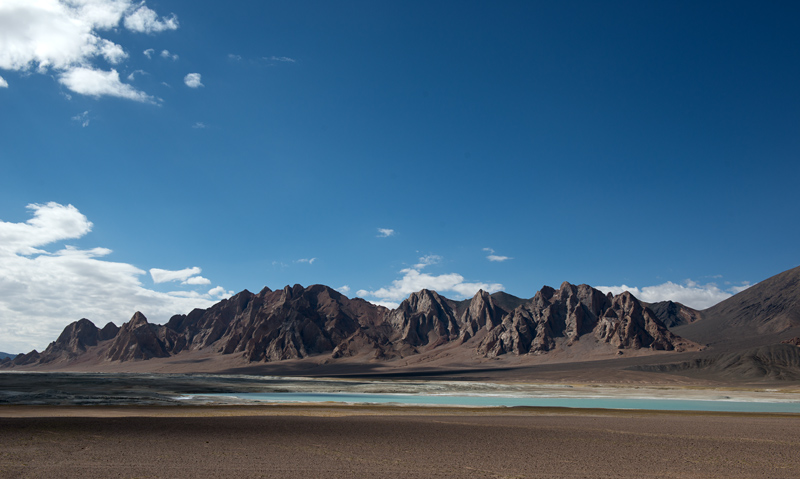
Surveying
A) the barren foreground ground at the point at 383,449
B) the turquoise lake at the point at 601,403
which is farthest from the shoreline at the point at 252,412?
the turquoise lake at the point at 601,403

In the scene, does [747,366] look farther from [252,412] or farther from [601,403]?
[252,412]

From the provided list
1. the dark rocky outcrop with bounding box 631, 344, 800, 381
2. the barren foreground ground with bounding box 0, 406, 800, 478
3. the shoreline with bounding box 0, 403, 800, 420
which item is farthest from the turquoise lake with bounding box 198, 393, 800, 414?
the dark rocky outcrop with bounding box 631, 344, 800, 381

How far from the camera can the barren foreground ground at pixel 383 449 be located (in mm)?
16453

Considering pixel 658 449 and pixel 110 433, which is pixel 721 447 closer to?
pixel 658 449

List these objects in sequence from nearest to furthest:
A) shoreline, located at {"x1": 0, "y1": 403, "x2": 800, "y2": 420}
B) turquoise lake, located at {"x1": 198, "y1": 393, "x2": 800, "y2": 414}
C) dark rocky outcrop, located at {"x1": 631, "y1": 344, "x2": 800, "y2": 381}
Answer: shoreline, located at {"x1": 0, "y1": 403, "x2": 800, "y2": 420} < turquoise lake, located at {"x1": 198, "y1": 393, "x2": 800, "y2": 414} < dark rocky outcrop, located at {"x1": 631, "y1": 344, "x2": 800, "y2": 381}

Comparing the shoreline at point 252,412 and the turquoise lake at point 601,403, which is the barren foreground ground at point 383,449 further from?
the turquoise lake at point 601,403

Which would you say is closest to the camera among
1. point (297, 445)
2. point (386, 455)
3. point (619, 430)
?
point (386, 455)

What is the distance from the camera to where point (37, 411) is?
3647 cm

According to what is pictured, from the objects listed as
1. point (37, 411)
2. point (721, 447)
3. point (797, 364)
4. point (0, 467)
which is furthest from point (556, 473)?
point (797, 364)

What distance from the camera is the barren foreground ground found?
16.5 metres

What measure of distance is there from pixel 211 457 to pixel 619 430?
22.3 metres

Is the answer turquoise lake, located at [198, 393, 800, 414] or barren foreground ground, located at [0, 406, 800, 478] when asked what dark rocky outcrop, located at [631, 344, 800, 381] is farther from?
barren foreground ground, located at [0, 406, 800, 478]

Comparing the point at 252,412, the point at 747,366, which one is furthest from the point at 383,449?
the point at 747,366

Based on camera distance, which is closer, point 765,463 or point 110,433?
point 765,463
